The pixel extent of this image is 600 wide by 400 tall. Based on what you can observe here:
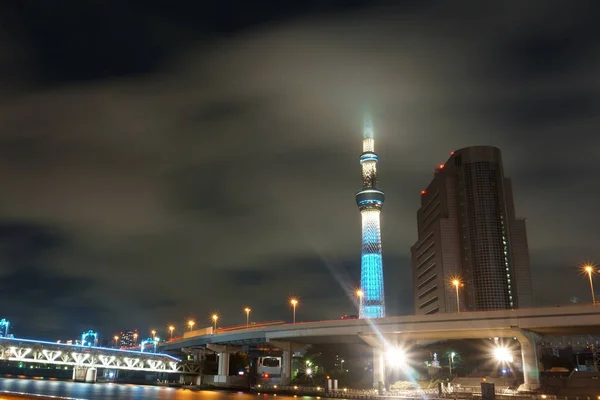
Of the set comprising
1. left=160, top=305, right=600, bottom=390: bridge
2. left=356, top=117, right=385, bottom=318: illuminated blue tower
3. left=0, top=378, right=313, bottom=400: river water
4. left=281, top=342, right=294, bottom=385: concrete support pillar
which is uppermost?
left=356, top=117, right=385, bottom=318: illuminated blue tower

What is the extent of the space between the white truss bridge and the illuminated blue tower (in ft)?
199

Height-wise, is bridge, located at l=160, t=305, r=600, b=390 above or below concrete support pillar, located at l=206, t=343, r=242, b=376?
above

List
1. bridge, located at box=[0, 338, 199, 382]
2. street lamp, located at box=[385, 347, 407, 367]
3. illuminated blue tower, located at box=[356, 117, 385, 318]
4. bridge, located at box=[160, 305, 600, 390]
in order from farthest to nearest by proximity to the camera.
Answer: illuminated blue tower, located at box=[356, 117, 385, 318]
bridge, located at box=[0, 338, 199, 382]
street lamp, located at box=[385, 347, 407, 367]
bridge, located at box=[160, 305, 600, 390]

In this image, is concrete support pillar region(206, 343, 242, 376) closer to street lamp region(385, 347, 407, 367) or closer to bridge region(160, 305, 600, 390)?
bridge region(160, 305, 600, 390)

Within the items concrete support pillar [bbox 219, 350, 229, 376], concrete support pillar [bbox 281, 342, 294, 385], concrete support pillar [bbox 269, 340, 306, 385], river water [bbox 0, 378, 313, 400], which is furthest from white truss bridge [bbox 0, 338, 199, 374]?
concrete support pillar [bbox 269, 340, 306, 385]

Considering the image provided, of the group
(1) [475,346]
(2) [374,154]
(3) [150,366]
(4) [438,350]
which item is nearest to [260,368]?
(3) [150,366]

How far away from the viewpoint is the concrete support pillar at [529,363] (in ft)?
199

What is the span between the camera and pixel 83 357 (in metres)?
121

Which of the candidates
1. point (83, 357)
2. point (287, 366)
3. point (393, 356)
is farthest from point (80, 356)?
point (393, 356)

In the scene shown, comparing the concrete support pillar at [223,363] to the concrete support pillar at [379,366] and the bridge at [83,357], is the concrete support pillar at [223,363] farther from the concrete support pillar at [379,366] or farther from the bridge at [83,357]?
the concrete support pillar at [379,366]

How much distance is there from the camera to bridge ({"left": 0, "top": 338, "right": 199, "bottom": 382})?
347ft

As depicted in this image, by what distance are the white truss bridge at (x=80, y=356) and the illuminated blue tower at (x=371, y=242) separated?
60.8 metres

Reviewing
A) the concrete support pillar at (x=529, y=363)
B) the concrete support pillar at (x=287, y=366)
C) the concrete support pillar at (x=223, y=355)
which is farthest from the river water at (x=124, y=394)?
the concrete support pillar at (x=529, y=363)

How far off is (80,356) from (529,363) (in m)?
99.7
